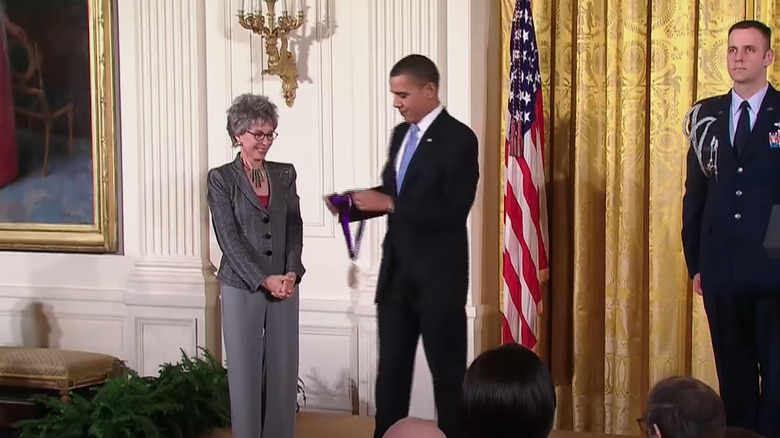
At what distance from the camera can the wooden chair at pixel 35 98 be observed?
22.9 ft

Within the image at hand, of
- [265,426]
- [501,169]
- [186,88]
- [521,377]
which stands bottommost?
[265,426]

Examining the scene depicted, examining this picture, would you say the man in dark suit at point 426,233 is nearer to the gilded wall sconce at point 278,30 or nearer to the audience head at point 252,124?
the audience head at point 252,124

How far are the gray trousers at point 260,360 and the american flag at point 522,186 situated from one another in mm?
1426

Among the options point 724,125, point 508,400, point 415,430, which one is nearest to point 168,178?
point 724,125

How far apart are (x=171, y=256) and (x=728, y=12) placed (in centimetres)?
356

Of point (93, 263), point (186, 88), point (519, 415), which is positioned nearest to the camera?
point (519, 415)

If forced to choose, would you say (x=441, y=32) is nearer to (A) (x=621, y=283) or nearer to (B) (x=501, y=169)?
(B) (x=501, y=169)

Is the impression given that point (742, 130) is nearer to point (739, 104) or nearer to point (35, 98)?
point (739, 104)

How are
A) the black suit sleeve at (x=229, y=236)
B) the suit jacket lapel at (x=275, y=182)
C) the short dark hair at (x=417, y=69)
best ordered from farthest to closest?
the suit jacket lapel at (x=275, y=182), the black suit sleeve at (x=229, y=236), the short dark hair at (x=417, y=69)

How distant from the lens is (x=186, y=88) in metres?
6.50

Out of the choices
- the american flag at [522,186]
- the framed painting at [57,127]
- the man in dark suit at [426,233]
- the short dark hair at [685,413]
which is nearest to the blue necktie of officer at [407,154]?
the man in dark suit at [426,233]

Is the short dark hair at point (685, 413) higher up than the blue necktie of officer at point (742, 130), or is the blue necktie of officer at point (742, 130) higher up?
the blue necktie of officer at point (742, 130)

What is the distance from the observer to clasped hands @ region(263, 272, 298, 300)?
4513 mm

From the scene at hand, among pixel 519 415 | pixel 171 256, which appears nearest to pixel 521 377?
pixel 519 415
